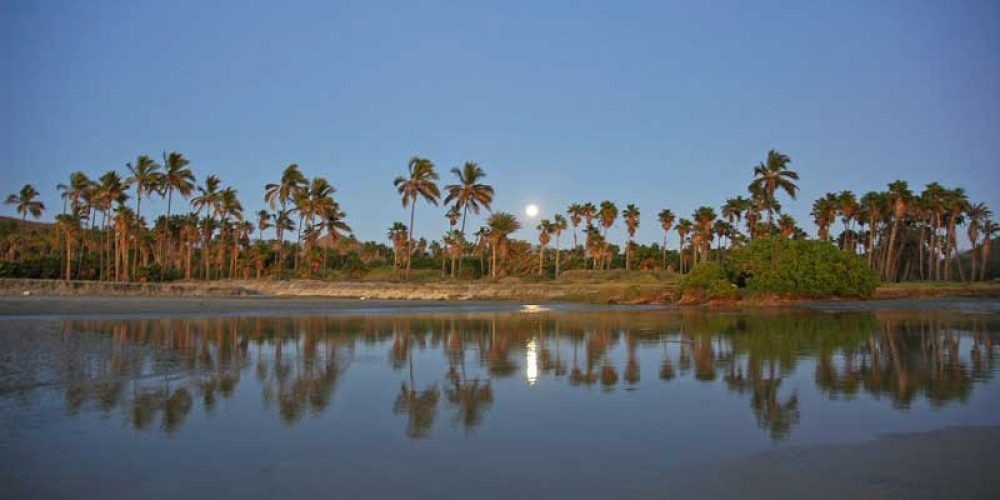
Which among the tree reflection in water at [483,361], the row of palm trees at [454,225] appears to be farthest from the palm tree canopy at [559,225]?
the tree reflection in water at [483,361]

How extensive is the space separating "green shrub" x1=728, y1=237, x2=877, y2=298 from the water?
2931 cm

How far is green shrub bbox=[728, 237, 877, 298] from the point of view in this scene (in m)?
51.6

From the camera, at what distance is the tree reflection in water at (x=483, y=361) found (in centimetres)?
1178

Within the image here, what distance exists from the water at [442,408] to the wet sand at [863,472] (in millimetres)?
380

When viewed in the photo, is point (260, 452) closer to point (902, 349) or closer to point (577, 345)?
point (577, 345)

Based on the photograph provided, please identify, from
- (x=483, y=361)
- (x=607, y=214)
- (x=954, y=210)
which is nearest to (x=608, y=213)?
(x=607, y=214)

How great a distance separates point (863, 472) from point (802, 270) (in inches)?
1875

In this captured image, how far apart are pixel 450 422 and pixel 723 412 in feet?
14.0

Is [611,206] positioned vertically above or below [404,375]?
above

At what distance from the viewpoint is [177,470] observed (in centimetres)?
766

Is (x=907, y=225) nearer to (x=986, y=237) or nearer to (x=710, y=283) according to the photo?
(x=986, y=237)

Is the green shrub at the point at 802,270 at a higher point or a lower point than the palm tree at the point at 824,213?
lower

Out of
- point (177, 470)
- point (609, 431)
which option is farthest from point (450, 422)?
point (177, 470)

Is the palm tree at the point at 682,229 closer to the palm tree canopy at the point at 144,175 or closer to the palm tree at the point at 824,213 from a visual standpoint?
the palm tree at the point at 824,213
